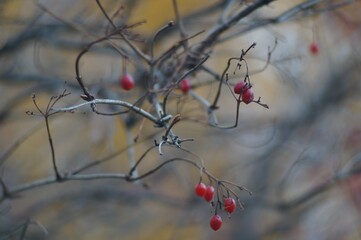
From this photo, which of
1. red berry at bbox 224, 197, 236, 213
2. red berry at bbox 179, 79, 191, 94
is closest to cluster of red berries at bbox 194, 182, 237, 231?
red berry at bbox 224, 197, 236, 213

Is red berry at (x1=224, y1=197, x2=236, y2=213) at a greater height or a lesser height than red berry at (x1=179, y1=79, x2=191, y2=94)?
lesser

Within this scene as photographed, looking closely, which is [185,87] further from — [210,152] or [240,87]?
[210,152]

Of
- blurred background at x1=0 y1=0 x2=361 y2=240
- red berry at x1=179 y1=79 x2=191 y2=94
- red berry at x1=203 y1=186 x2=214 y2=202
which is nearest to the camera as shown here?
red berry at x1=203 y1=186 x2=214 y2=202

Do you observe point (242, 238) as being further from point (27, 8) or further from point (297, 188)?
point (27, 8)

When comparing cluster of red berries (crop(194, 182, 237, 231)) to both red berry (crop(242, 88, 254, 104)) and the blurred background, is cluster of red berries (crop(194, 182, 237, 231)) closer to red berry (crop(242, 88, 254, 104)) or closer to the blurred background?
red berry (crop(242, 88, 254, 104))

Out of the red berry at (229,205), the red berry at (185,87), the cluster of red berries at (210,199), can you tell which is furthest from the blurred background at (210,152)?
the red berry at (229,205)

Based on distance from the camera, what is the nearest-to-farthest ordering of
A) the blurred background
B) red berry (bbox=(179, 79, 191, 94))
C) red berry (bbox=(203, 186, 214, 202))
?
red berry (bbox=(203, 186, 214, 202)), red berry (bbox=(179, 79, 191, 94)), the blurred background

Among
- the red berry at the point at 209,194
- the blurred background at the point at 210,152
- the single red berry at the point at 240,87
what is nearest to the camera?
the single red berry at the point at 240,87

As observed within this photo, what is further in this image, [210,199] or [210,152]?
[210,152]

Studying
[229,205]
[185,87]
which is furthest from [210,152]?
[229,205]

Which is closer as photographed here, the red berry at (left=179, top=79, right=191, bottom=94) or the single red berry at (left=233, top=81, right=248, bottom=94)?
the single red berry at (left=233, top=81, right=248, bottom=94)

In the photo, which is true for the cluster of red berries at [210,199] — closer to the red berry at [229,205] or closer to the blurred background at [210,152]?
the red berry at [229,205]

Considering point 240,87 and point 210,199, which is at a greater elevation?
point 240,87

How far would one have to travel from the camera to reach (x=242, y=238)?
6402mm
